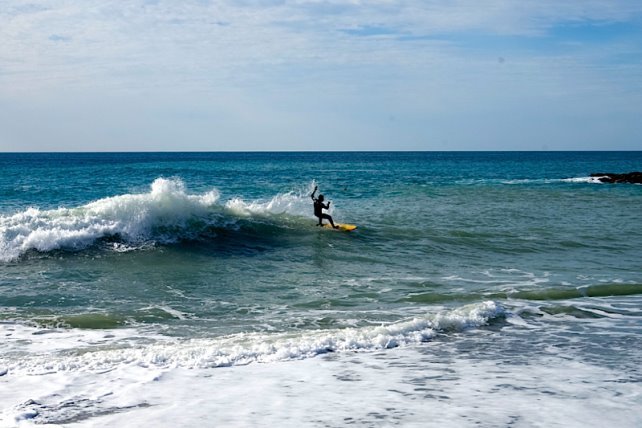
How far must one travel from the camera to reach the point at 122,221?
773 inches

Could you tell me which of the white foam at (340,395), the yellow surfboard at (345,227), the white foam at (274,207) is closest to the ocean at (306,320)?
the white foam at (340,395)

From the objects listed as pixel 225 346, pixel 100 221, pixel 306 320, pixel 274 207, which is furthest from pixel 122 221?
pixel 225 346

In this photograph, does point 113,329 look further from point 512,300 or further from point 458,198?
point 458,198

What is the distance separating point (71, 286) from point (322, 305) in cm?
567

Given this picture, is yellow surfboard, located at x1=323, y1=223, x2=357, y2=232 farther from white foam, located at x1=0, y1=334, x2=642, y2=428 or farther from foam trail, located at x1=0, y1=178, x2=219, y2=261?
white foam, located at x1=0, y1=334, x2=642, y2=428

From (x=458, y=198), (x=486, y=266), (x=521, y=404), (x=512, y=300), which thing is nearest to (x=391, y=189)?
(x=458, y=198)

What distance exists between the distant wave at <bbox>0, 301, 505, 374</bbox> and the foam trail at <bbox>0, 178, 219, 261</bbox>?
292 inches

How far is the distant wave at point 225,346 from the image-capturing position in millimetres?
8734

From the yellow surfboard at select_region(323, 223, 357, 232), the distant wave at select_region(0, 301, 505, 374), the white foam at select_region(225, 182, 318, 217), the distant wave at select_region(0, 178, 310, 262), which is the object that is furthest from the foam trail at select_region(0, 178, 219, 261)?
the distant wave at select_region(0, 301, 505, 374)

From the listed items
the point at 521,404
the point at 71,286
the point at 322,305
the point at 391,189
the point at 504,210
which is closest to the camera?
the point at 521,404

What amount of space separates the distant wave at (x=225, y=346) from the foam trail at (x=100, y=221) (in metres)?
7.41

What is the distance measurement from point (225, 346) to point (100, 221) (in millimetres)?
11313

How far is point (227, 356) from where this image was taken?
899 cm

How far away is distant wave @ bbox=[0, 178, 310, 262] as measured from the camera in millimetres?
17578
